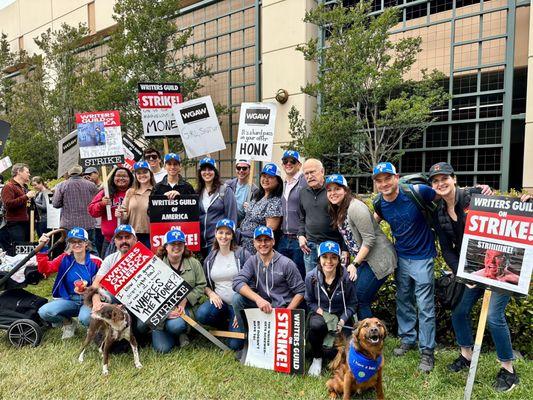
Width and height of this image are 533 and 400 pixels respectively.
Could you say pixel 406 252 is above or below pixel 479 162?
below

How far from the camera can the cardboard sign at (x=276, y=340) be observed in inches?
162

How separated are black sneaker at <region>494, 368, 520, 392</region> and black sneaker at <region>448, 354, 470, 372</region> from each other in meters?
0.33

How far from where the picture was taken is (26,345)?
4.83m

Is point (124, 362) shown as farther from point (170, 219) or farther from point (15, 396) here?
point (170, 219)

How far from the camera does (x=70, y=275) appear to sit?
5.18m

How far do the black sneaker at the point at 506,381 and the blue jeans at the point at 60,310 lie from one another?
487 cm

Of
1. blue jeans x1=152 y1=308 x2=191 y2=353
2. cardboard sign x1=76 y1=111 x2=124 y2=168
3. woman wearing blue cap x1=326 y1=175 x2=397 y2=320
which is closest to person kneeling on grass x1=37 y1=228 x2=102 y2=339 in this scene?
blue jeans x1=152 y1=308 x2=191 y2=353

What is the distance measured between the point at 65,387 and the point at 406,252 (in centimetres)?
385

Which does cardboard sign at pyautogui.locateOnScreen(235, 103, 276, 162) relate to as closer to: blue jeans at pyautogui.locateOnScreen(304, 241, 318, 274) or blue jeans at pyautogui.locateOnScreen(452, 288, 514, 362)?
blue jeans at pyautogui.locateOnScreen(304, 241, 318, 274)

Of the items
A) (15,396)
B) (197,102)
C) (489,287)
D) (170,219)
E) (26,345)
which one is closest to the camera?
(489,287)

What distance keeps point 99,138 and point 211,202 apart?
2667 millimetres

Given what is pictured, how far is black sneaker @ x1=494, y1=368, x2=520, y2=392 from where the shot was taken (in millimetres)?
3654

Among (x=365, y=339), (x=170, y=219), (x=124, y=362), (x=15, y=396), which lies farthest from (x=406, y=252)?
(x=15, y=396)

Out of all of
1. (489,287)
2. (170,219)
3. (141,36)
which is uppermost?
(141,36)
